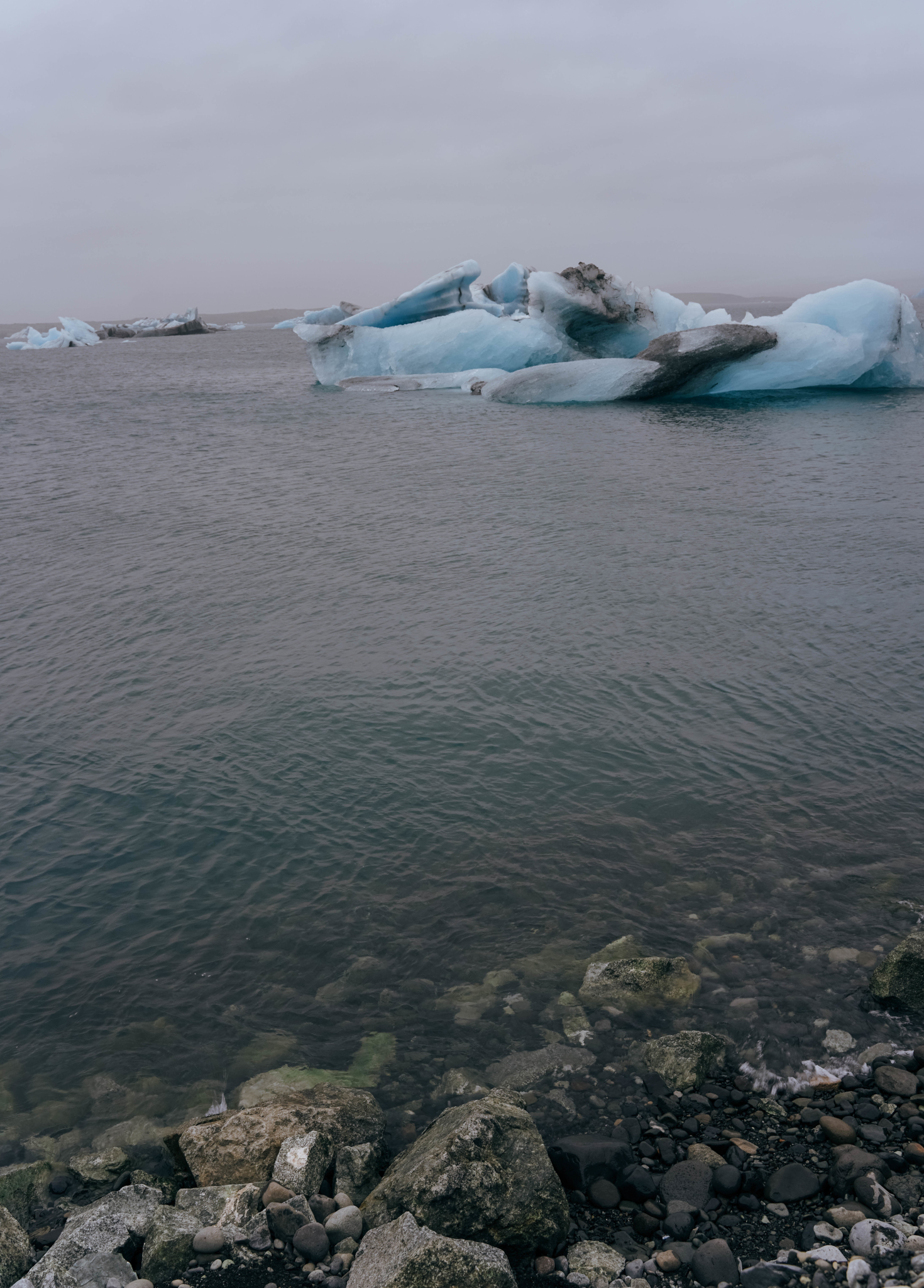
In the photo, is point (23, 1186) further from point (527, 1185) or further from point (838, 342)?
point (838, 342)

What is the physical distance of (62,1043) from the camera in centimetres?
615

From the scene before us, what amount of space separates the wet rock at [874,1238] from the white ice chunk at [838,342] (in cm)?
3071

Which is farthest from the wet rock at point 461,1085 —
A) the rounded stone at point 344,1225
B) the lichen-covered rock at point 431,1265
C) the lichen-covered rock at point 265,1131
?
the lichen-covered rock at point 431,1265

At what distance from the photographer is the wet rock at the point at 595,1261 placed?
4.09 metres

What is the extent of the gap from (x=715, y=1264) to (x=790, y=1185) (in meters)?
0.68

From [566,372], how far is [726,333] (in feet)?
20.5

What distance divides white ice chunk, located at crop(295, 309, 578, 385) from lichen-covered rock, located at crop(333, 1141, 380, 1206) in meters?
34.7

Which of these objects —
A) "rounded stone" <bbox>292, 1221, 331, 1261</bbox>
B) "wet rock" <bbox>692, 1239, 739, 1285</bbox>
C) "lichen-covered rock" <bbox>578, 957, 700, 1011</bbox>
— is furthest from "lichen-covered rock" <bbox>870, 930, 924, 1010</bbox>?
"rounded stone" <bbox>292, 1221, 331, 1261</bbox>

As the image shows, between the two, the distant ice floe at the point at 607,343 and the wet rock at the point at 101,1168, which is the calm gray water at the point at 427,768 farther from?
the distant ice floe at the point at 607,343

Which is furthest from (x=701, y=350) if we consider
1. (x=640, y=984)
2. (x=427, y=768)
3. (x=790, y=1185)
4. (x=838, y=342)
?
(x=790, y=1185)

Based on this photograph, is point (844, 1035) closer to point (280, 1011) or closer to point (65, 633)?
point (280, 1011)

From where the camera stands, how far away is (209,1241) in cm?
431

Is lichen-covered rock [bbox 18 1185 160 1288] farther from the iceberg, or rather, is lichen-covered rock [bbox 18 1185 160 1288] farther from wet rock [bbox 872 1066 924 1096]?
the iceberg

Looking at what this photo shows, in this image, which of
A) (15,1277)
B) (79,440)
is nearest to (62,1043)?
(15,1277)
